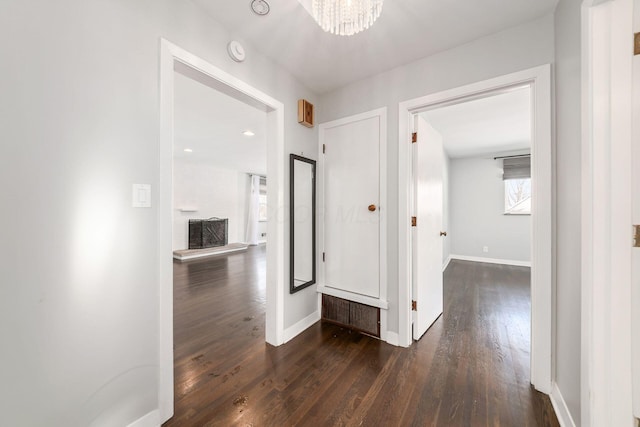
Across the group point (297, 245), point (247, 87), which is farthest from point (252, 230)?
point (247, 87)

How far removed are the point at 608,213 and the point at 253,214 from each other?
792 cm

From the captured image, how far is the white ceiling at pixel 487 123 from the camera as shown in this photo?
9.40 ft

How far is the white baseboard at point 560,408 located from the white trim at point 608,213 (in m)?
0.28

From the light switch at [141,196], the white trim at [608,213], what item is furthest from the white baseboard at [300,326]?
the white trim at [608,213]

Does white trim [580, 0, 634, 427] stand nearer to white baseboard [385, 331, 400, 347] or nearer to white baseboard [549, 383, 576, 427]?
white baseboard [549, 383, 576, 427]

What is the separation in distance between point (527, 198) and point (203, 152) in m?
7.10

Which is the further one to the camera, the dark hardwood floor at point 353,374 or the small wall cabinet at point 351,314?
the small wall cabinet at point 351,314

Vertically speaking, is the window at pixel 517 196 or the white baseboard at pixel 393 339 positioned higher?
the window at pixel 517 196

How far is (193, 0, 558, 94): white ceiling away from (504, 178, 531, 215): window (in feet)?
15.5

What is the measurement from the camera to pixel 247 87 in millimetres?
1819

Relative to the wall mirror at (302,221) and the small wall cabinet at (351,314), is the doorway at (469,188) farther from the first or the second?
the wall mirror at (302,221)

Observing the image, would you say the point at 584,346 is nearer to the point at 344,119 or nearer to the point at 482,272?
the point at 344,119

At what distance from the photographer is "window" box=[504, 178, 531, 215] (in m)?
5.12

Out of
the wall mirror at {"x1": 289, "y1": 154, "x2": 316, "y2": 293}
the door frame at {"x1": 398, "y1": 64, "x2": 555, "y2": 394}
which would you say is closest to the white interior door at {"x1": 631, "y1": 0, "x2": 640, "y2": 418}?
the door frame at {"x1": 398, "y1": 64, "x2": 555, "y2": 394}
